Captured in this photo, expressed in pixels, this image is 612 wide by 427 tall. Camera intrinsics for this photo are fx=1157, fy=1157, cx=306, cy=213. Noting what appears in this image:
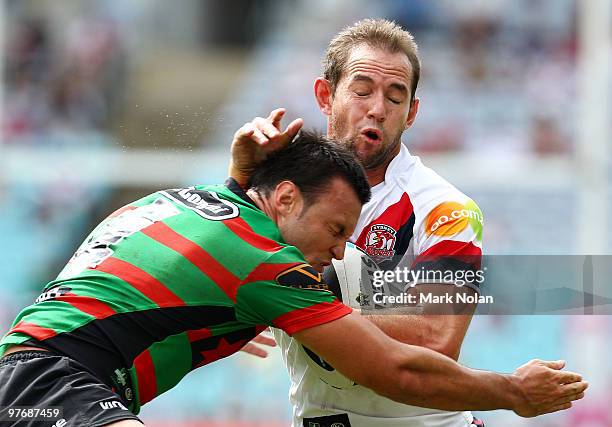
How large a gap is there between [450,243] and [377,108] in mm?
673

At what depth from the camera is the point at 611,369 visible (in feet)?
38.6

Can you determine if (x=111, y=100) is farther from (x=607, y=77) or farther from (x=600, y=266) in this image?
(x=600, y=266)

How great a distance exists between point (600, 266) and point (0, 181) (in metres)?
10.6

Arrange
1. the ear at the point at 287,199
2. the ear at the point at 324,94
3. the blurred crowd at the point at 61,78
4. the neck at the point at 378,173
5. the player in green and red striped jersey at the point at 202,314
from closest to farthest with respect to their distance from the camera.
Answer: the player in green and red striped jersey at the point at 202,314 < the ear at the point at 287,199 < the neck at the point at 378,173 < the ear at the point at 324,94 < the blurred crowd at the point at 61,78

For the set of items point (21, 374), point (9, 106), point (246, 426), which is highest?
point (9, 106)

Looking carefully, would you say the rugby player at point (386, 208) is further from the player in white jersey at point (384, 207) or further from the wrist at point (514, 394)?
the wrist at point (514, 394)

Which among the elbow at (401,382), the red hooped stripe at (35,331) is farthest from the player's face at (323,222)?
the red hooped stripe at (35,331)

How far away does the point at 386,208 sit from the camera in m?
4.95

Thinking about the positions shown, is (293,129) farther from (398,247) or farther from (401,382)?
(401,382)

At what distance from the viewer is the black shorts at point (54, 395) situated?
3.82 meters

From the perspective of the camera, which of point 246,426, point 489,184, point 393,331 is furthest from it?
point 489,184

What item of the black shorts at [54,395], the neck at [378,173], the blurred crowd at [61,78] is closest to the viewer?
the black shorts at [54,395]

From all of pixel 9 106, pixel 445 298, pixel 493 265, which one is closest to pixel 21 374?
pixel 445 298

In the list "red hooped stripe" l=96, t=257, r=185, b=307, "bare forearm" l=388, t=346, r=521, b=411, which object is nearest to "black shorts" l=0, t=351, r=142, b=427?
"red hooped stripe" l=96, t=257, r=185, b=307
